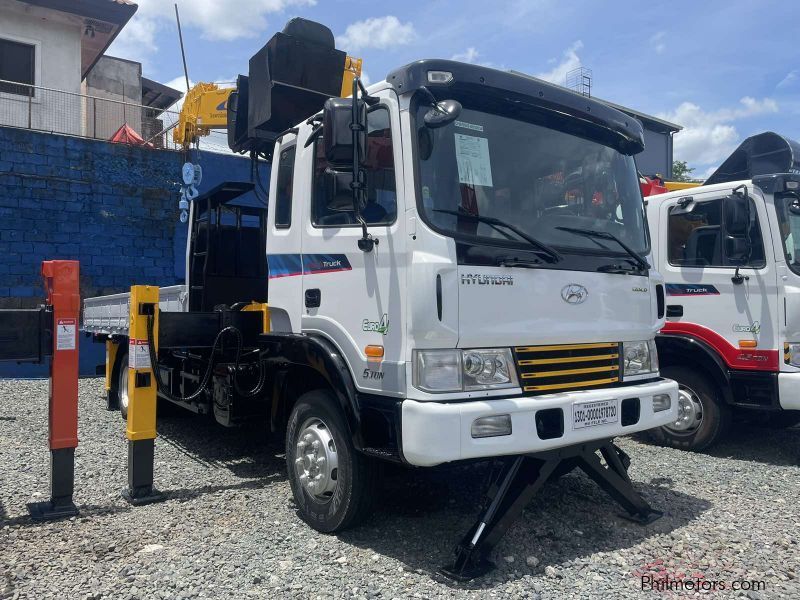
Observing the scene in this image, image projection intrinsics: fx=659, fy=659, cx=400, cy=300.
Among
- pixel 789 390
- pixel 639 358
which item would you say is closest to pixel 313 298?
pixel 639 358

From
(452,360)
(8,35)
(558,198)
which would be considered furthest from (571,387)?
(8,35)

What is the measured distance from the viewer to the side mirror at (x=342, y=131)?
340 centimetres

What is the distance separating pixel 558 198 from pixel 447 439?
1.61m

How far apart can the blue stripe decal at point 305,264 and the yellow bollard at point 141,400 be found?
89 cm

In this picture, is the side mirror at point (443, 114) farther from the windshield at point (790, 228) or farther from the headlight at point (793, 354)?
the headlight at point (793, 354)

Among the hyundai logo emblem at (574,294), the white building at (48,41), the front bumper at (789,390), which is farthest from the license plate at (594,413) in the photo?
the white building at (48,41)

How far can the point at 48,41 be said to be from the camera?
48.7 feet

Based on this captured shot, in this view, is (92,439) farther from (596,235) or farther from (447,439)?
(596,235)

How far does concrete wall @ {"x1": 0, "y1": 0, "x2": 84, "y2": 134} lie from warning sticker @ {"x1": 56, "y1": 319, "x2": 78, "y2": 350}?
31.6 ft

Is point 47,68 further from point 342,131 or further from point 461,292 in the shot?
point 461,292

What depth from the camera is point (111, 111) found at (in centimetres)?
1361

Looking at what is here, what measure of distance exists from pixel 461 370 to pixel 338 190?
1277mm

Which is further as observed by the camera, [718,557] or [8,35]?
[8,35]

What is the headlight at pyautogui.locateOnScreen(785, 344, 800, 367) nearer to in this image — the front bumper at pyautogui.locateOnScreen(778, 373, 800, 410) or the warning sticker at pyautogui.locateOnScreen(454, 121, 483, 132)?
the front bumper at pyautogui.locateOnScreen(778, 373, 800, 410)
